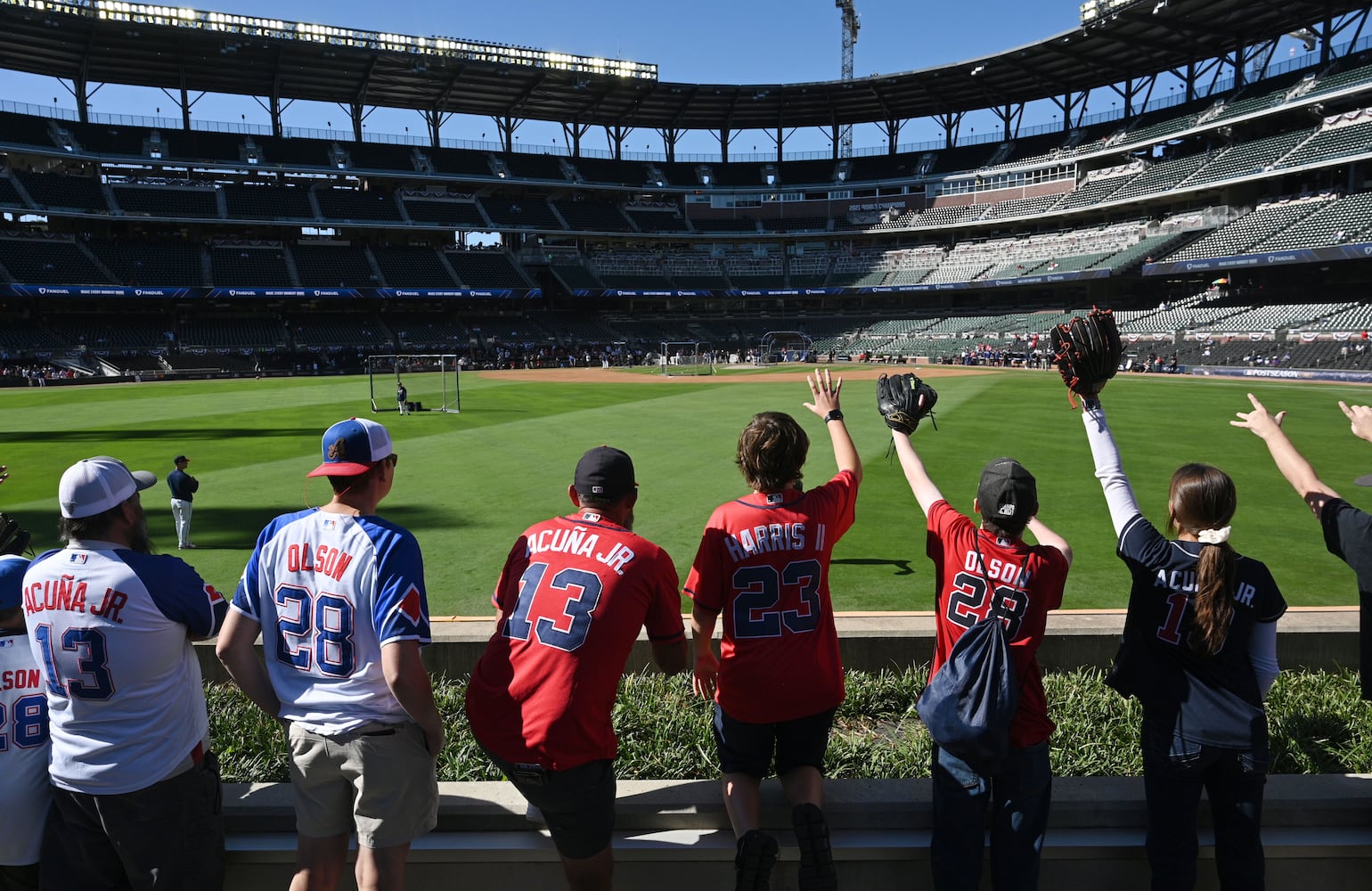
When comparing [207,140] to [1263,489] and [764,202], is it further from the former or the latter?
Result: [1263,489]

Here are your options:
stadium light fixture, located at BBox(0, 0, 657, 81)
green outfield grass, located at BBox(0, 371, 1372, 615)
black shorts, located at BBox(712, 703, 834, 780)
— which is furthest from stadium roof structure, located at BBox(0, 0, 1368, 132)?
black shorts, located at BBox(712, 703, 834, 780)

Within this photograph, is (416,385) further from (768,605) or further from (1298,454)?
(1298,454)

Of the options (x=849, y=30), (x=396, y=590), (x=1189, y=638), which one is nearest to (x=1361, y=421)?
(x=1189, y=638)

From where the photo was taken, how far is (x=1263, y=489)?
11906 mm

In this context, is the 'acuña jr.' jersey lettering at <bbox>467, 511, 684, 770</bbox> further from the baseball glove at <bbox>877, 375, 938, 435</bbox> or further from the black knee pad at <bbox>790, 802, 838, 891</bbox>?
the baseball glove at <bbox>877, 375, 938, 435</bbox>

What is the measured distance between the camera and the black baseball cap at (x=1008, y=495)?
3121mm

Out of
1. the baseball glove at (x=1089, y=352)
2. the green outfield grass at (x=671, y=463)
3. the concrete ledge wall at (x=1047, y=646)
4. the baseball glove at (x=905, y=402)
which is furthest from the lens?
the green outfield grass at (x=671, y=463)

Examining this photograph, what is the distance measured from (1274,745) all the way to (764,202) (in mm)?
80805

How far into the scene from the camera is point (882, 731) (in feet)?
16.0

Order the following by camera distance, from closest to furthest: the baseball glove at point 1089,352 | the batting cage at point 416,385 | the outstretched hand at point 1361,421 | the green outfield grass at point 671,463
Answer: the outstretched hand at point 1361,421 < the baseball glove at point 1089,352 < the green outfield grass at point 671,463 < the batting cage at point 416,385

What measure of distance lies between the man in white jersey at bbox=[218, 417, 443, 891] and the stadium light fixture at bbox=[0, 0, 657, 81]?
61896mm

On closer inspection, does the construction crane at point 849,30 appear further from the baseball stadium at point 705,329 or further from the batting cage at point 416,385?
the batting cage at point 416,385

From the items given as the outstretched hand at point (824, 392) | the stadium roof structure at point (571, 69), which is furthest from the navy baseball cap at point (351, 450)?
the stadium roof structure at point (571, 69)

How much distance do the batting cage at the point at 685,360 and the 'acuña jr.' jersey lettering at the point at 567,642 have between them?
4177cm
